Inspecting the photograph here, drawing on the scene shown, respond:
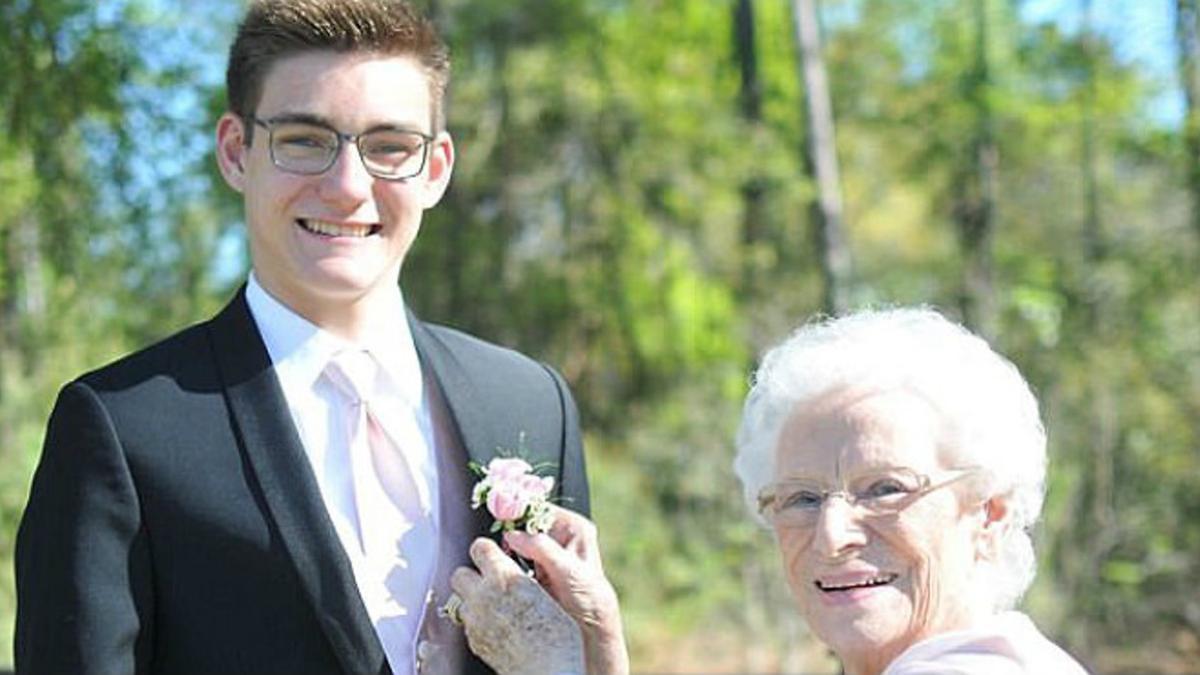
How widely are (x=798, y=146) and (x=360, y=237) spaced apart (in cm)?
1186

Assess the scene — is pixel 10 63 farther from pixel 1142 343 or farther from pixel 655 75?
pixel 655 75

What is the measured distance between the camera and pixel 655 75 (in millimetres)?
16203

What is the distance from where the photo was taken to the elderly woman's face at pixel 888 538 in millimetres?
2195

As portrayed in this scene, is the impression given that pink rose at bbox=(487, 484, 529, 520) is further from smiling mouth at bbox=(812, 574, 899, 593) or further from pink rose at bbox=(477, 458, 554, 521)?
smiling mouth at bbox=(812, 574, 899, 593)

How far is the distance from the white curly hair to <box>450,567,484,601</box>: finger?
438 millimetres

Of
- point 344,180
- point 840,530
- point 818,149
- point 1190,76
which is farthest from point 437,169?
point 818,149

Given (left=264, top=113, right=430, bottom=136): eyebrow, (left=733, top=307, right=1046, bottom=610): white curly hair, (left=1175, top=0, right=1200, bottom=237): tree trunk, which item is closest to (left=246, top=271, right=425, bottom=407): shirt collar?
(left=264, top=113, right=430, bottom=136): eyebrow

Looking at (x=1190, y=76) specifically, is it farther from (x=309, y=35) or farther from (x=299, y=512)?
(x=299, y=512)

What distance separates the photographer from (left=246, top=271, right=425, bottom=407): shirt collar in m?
2.31

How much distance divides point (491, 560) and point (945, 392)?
2.16 ft

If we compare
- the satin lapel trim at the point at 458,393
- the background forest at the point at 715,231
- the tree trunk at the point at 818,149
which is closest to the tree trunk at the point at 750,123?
the background forest at the point at 715,231

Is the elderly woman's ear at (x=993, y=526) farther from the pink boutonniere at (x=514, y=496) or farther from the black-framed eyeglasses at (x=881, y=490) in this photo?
the pink boutonniere at (x=514, y=496)

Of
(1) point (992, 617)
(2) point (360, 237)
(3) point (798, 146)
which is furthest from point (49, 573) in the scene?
(3) point (798, 146)

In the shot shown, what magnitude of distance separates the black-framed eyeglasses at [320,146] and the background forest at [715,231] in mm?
3948
